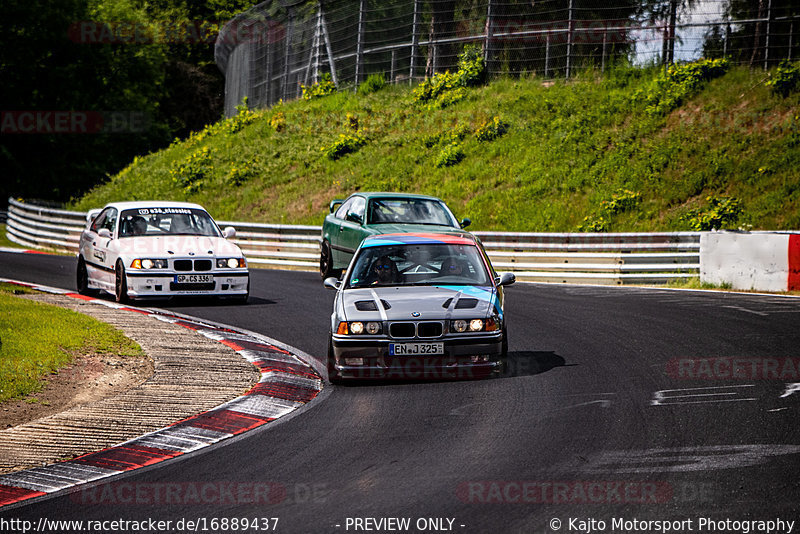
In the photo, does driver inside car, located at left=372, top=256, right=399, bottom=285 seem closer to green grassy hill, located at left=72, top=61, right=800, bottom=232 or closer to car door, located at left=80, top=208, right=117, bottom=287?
car door, located at left=80, top=208, right=117, bottom=287

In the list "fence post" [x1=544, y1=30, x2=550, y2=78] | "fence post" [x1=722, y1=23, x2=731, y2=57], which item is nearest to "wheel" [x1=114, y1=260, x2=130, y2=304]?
"fence post" [x1=544, y1=30, x2=550, y2=78]

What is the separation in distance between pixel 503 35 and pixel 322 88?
967cm

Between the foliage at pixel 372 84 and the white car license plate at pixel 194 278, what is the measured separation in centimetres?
2385

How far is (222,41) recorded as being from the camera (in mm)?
50906

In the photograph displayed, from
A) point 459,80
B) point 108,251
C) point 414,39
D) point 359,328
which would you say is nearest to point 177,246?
point 108,251

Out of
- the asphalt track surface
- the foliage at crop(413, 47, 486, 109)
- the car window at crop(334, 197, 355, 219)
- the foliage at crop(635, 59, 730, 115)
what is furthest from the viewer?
the foliage at crop(413, 47, 486, 109)

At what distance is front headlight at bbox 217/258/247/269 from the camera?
15.2 m

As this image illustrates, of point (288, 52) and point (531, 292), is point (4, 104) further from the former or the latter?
point (531, 292)

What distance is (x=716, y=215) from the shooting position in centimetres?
2458

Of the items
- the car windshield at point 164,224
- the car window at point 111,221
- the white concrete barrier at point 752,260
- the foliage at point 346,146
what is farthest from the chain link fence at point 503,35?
the car window at point 111,221

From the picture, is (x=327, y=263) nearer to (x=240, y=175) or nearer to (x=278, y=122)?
(x=240, y=175)

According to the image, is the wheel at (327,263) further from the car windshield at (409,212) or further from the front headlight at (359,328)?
the front headlight at (359,328)

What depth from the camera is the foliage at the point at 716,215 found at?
24453mm

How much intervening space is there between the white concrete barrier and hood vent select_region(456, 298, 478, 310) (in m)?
10.5
